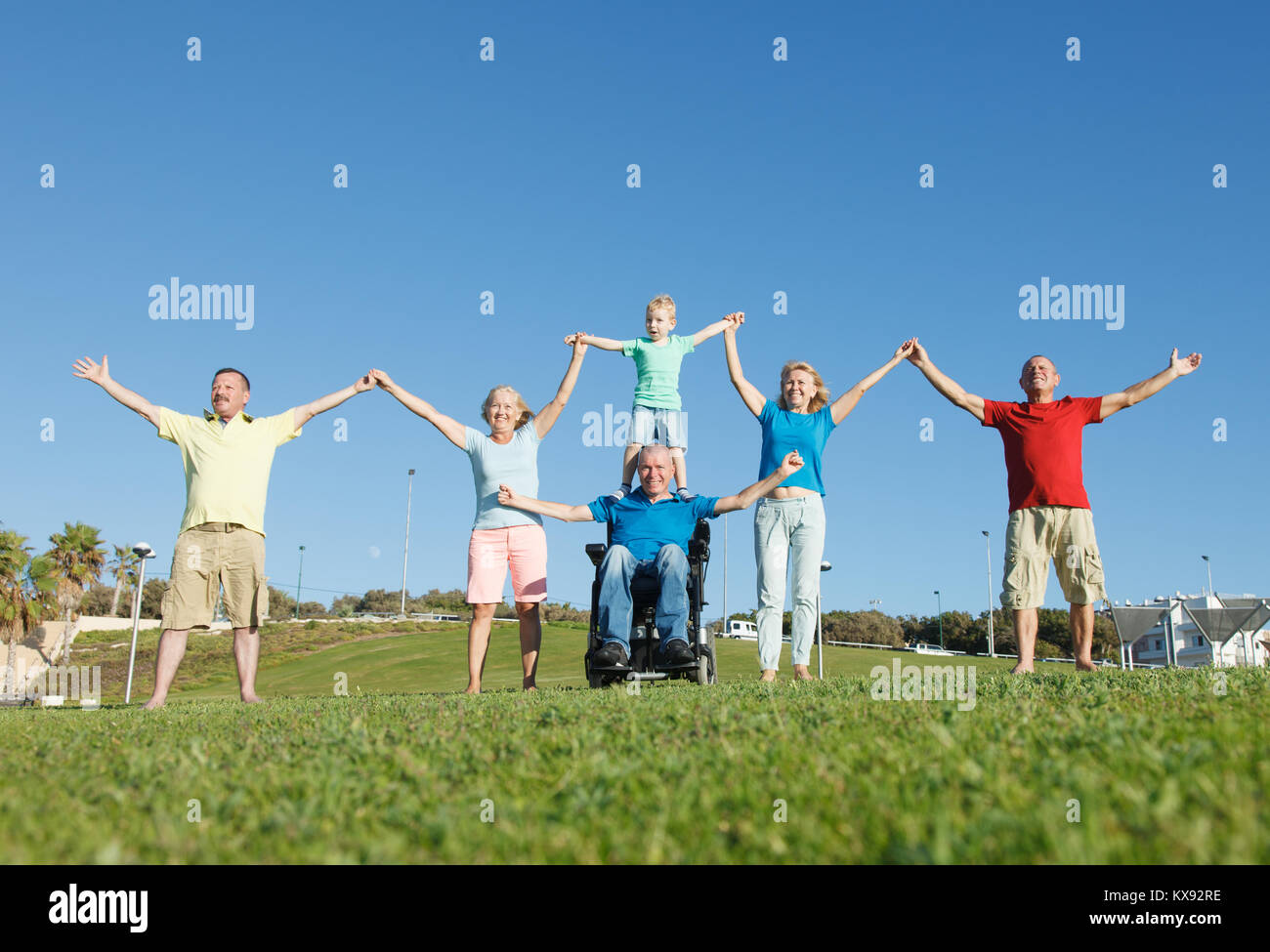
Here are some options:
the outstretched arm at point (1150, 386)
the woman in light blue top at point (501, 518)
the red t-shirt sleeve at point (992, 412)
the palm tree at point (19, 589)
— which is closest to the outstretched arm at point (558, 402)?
the woman in light blue top at point (501, 518)

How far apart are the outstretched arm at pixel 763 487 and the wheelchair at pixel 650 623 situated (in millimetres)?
580

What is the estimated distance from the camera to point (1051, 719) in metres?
3.52

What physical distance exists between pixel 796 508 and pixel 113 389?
6.26 meters

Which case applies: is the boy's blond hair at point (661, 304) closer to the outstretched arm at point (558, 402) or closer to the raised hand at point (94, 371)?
the outstretched arm at point (558, 402)

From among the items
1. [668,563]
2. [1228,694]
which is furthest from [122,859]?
[668,563]

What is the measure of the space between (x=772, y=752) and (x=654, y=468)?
4.98 m

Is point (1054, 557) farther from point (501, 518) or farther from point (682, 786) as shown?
point (682, 786)

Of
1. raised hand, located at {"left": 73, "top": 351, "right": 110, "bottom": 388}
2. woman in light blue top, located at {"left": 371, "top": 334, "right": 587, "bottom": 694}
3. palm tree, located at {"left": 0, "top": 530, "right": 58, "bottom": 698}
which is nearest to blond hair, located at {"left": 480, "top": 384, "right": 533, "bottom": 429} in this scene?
woman in light blue top, located at {"left": 371, "top": 334, "right": 587, "bottom": 694}

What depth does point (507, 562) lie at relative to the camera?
26.9 feet

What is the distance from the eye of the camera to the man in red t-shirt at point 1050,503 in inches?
294

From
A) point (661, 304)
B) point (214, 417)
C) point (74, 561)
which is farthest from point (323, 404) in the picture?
point (74, 561)

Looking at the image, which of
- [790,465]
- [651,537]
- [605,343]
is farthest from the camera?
[605,343]

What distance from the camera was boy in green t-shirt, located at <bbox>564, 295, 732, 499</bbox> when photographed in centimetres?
966
